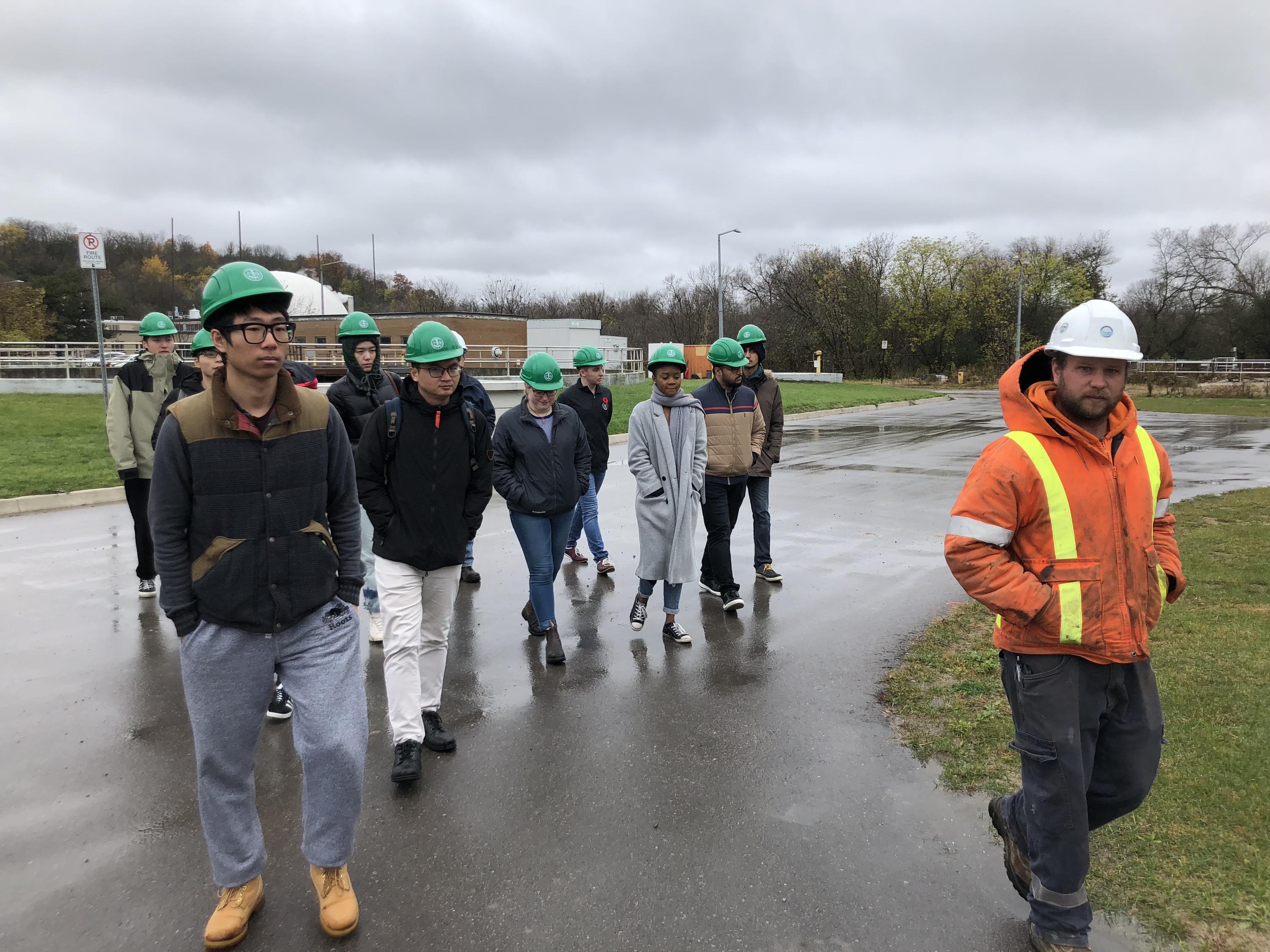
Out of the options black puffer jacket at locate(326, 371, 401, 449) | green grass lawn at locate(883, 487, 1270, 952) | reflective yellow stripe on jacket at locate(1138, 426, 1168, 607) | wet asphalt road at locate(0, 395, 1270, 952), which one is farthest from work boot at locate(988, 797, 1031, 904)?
black puffer jacket at locate(326, 371, 401, 449)

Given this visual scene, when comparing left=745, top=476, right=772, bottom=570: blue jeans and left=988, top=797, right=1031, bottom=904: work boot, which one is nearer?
left=988, top=797, right=1031, bottom=904: work boot

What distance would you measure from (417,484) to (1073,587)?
2.92 metres

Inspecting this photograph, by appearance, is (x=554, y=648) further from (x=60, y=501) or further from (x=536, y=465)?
(x=60, y=501)

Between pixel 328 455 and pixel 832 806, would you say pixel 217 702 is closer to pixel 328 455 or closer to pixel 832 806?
pixel 328 455

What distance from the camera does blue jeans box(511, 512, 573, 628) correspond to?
5.49 metres

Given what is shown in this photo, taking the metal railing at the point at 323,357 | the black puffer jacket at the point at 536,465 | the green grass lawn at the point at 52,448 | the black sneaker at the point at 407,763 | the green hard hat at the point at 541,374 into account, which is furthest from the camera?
the metal railing at the point at 323,357

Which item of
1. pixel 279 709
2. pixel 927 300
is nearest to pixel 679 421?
pixel 279 709

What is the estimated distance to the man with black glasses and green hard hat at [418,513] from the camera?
4.12 metres

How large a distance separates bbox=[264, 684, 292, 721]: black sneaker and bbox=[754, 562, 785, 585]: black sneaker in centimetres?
421

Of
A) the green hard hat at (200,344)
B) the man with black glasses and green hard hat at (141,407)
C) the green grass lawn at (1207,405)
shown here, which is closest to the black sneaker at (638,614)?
the green hard hat at (200,344)

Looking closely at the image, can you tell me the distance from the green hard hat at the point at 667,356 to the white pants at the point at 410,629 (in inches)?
89.8

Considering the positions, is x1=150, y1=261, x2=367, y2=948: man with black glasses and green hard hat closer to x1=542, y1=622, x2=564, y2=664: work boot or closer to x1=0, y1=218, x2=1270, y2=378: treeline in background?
x1=542, y1=622, x2=564, y2=664: work boot

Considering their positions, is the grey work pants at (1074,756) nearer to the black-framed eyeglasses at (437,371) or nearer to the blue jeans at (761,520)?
the black-framed eyeglasses at (437,371)

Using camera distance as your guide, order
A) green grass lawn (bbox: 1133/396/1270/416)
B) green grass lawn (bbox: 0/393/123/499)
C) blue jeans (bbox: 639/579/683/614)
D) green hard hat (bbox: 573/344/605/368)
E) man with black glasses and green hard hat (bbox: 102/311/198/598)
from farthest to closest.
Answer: green grass lawn (bbox: 1133/396/1270/416) → green grass lawn (bbox: 0/393/123/499) → green hard hat (bbox: 573/344/605/368) → man with black glasses and green hard hat (bbox: 102/311/198/598) → blue jeans (bbox: 639/579/683/614)
